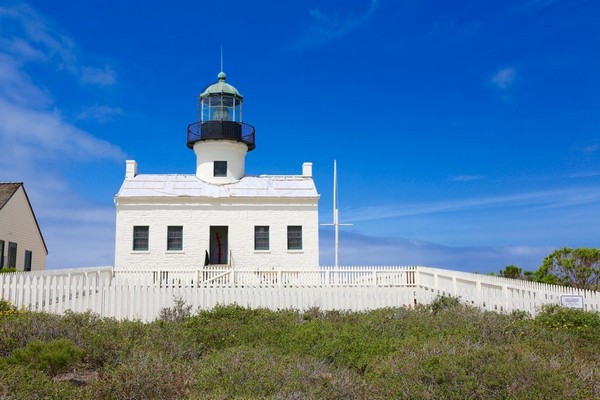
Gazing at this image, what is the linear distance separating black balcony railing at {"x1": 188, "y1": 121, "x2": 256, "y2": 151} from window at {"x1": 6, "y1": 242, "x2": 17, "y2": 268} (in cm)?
1060

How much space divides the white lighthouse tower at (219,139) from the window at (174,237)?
375 cm

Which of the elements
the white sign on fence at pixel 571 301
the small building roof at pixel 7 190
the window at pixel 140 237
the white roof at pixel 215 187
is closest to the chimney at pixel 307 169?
the white roof at pixel 215 187

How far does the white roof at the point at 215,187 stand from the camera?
2744 cm

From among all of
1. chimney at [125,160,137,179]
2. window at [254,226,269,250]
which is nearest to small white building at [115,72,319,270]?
window at [254,226,269,250]

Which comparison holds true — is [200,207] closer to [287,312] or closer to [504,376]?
[287,312]

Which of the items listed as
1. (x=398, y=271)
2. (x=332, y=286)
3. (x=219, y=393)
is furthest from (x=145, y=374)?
(x=398, y=271)

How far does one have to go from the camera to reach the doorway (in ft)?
95.0

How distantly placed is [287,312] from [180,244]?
1565 cm

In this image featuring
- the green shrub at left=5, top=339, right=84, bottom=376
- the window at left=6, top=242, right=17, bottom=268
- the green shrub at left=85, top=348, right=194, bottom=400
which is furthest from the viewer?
the window at left=6, top=242, right=17, bottom=268

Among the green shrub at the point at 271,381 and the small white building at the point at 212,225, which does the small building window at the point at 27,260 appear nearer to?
the small white building at the point at 212,225

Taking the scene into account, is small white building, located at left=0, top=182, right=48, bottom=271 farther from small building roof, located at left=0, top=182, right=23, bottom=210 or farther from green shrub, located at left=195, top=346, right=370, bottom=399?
green shrub, located at left=195, top=346, right=370, bottom=399

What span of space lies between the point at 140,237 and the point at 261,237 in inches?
241

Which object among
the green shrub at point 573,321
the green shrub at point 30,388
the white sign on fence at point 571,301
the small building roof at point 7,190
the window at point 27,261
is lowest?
the green shrub at point 30,388

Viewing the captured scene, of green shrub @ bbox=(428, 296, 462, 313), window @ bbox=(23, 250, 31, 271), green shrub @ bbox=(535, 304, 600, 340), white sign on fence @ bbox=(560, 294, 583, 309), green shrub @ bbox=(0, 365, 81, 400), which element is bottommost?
green shrub @ bbox=(0, 365, 81, 400)
